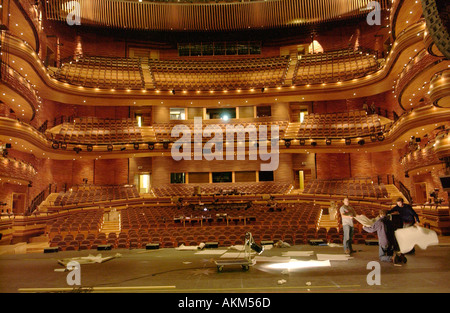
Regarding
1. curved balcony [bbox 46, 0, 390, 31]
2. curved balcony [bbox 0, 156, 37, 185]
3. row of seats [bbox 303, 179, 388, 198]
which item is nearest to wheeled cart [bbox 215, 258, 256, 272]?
curved balcony [bbox 0, 156, 37, 185]

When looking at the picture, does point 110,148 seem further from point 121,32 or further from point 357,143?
point 357,143

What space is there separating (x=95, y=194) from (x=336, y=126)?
13.0 meters

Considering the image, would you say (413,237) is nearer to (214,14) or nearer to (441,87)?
(441,87)

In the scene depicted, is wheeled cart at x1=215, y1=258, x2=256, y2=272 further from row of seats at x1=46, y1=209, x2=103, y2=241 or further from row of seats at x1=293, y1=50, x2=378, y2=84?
row of seats at x1=293, y1=50, x2=378, y2=84

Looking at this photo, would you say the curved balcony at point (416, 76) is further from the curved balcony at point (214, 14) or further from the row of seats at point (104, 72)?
the row of seats at point (104, 72)

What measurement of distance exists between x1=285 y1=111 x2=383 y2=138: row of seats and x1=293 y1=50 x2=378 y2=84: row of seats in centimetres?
215

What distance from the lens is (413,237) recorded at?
4609 millimetres

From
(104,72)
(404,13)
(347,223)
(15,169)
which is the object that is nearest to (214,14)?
(104,72)

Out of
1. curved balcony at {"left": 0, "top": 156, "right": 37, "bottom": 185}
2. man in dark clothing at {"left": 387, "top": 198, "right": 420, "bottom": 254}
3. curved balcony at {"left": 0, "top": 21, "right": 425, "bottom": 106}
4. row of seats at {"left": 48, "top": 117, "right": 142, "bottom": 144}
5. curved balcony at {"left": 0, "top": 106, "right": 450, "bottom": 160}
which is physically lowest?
man in dark clothing at {"left": 387, "top": 198, "right": 420, "bottom": 254}

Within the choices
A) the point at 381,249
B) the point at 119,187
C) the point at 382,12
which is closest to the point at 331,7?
the point at 382,12

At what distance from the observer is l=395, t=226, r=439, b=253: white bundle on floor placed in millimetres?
4562

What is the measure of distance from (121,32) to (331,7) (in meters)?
13.3

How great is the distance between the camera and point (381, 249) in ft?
15.6
